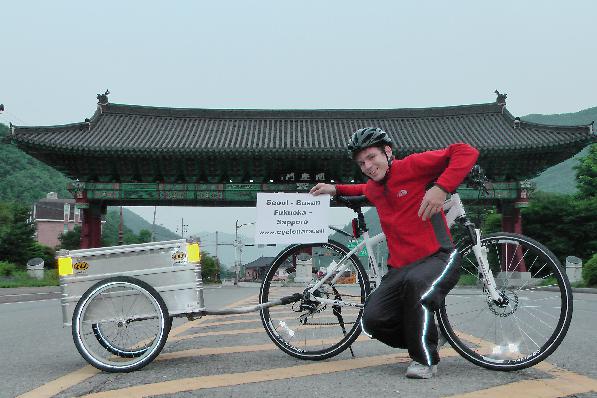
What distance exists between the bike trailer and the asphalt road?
0.37m

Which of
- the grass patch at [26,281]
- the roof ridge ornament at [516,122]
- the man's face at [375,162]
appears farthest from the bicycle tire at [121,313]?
the roof ridge ornament at [516,122]

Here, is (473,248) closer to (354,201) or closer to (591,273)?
(354,201)

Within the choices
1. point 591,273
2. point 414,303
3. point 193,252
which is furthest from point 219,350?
point 591,273

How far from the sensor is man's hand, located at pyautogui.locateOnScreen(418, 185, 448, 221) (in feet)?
9.98

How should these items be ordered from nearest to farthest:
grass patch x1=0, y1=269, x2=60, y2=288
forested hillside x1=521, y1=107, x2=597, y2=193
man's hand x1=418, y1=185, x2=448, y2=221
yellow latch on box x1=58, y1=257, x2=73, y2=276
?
man's hand x1=418, y1=185, x2=448, y2=221 → yellow latch on box x1=58, y1=257, x2=73, y2=276 → grass patch x1=0, y1=269, x2=60, y2=288 → forested hillside x1=521, y1=107, x2=597, y2=193

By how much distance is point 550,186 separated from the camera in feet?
461

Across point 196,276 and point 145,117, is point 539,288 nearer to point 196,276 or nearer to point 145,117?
point 196,276

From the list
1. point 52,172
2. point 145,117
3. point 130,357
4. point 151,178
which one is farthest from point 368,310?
point 52,172

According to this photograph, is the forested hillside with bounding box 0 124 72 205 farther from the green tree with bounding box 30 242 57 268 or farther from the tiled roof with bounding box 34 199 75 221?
the green tree with bounding box 30 242 57 268

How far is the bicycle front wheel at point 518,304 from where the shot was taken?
3.18m

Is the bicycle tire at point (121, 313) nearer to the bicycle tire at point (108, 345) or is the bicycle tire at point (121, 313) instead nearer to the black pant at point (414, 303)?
the bicycle tire at point (108, 345)

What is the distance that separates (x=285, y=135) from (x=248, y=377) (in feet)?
86.7

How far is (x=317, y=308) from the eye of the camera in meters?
3.82

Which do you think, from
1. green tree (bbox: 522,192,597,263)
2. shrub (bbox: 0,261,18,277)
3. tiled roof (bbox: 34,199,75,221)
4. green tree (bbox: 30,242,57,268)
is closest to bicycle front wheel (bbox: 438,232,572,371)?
green tree (bbox: 522,192,597,263)
